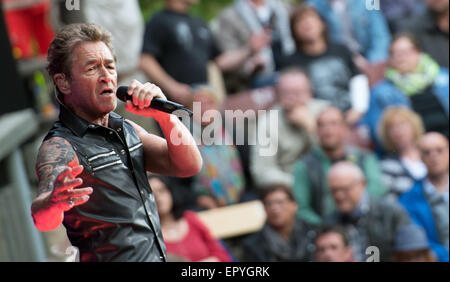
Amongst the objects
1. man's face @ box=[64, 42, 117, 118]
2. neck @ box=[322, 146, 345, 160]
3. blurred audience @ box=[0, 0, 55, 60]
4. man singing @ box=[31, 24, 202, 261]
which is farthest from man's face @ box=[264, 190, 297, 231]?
man's face @ box=[64, 42, 117, 118]

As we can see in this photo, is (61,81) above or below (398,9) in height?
below

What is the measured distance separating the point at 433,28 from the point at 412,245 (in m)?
Answer: 1.07

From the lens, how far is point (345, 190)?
11.3 ft

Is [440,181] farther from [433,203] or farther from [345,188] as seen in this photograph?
[345,188]

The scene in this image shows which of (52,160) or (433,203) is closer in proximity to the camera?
(52,160)

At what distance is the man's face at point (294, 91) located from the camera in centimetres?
339

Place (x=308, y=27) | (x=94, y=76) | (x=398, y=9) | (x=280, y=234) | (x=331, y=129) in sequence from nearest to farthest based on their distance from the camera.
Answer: (x=94, y=76), (x=280, y=234), (x=331, y=129), (x=308, y=27), (x=398, y=9)

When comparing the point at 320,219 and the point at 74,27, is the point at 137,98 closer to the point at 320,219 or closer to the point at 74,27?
the point at 74,27

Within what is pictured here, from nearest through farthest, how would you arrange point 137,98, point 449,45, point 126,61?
point 137,98 → point 126,61 → point 449,45

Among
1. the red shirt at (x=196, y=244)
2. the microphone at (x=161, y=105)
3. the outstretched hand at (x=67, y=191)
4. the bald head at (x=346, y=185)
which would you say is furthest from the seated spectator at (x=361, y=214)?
the outstretched hand at (x=67, y=191)

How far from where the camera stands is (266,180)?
3.32m

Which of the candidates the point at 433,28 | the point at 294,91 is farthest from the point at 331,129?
the point at 433,28
